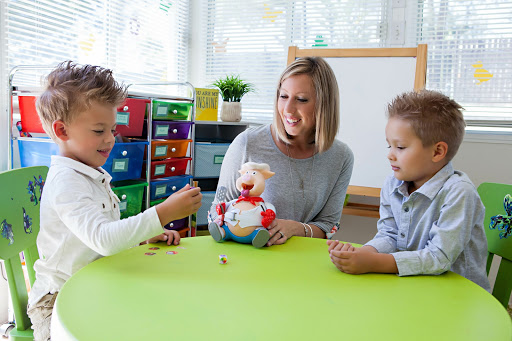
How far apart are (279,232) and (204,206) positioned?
1910 millimetres

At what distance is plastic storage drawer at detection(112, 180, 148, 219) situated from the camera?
2.35m

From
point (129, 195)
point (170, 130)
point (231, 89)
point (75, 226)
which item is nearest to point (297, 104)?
point (75, 226)

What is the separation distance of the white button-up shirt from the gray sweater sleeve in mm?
486

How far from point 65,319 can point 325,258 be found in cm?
60

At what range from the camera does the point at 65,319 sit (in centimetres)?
68

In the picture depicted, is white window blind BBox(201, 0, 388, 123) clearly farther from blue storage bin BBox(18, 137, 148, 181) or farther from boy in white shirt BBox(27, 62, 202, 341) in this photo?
boy in white shirt BBox(27, 62, 202, 341)

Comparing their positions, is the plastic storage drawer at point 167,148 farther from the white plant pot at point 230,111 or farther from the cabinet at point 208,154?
the white plant pot at point 230,111

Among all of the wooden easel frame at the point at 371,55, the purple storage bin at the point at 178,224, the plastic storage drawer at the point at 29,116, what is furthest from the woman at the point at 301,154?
the purple storage bin at the point at 178,224

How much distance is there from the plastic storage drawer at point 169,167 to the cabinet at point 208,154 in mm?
134

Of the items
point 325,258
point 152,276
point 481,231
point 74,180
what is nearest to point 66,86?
point 74,180

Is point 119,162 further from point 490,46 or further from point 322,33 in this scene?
point 490,46

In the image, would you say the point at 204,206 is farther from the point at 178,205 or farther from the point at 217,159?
the point at 178,205

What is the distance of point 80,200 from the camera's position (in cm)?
101

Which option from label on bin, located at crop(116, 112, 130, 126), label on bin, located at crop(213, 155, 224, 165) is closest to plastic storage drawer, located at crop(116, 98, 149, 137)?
label on bin, located at crop(116, 112, 130, 126)
